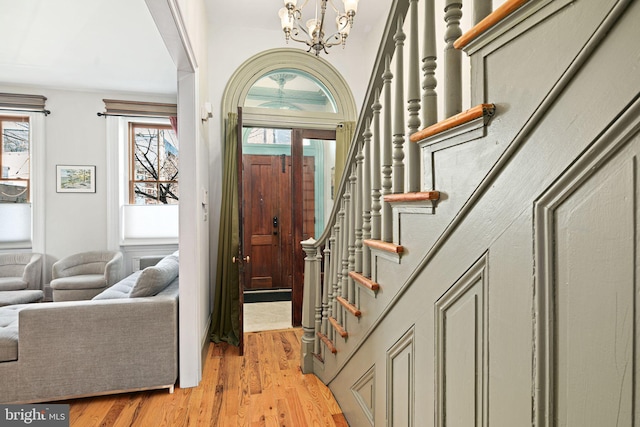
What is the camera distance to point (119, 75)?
4.16m

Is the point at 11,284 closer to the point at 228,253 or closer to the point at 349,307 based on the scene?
the point at 228,253

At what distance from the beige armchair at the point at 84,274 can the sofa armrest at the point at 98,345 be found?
83.8 inches

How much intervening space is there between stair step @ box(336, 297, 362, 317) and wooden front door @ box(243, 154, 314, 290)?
335cm

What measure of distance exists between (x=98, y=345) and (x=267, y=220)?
3.27 metres

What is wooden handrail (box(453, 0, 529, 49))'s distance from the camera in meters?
0.73

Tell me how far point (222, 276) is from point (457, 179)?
9.28 feet

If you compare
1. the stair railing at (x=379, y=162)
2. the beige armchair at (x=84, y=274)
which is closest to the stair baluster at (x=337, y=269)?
the stair railing at (x=379, y=162)

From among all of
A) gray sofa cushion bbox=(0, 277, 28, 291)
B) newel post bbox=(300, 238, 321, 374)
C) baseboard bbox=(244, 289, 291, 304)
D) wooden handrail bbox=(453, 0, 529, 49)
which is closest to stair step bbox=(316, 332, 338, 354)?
newel post bbox=(300, 238, 321, 374)

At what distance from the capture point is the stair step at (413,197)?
1.02 meters

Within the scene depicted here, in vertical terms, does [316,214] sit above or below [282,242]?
above

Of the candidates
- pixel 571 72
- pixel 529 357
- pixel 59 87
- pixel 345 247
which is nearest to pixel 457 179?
pixel 571 72

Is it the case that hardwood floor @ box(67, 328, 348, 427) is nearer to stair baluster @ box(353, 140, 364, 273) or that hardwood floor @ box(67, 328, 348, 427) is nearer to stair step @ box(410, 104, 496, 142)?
stair baluster @ box(353, 140, 364, 273)

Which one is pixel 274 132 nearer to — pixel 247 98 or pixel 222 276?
pixel 247 98

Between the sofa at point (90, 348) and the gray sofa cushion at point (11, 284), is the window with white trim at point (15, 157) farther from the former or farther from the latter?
the sofa at point (90, 348)
